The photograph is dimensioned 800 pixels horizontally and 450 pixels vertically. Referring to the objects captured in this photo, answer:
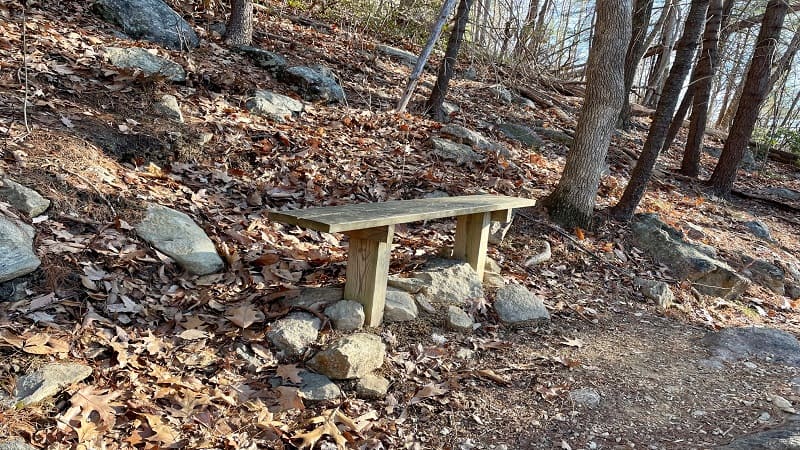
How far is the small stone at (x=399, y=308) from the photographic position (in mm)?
3918

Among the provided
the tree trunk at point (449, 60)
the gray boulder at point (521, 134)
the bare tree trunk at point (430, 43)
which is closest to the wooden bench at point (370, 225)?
the bare tree trunk at point (430, 43)

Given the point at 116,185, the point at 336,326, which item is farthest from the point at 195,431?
the point at 116,185

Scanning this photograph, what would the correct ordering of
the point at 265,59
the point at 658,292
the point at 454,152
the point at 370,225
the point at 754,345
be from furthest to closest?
the point at 265,59 → the point at 454,152 → the point at 658,292 → the point at 754,345 → the point at 370,225

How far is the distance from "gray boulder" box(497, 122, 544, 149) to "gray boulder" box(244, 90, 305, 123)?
3628 millimetres

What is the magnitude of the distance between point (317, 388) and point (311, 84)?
17.7 feet

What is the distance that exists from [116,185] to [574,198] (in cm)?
455

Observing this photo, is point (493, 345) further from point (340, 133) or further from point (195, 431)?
point (340, 133)

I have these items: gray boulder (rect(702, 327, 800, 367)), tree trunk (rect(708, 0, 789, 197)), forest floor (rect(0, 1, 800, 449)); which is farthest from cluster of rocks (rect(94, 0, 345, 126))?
tree trunk (rect(708, 0, 789, 197))

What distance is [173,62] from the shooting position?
21.3ft

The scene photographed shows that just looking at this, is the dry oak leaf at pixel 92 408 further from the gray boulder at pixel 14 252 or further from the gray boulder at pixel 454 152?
the gray boulder at pixel 454 152

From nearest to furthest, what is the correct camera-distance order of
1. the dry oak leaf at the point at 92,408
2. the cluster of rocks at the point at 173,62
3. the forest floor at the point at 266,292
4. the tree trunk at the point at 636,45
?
the dry oak leaf at the point at 92,408 < the forest floor at the point at 266,292 < the cluster of rocks at the point at 173,62 < the tree trunk at the point at 636,45

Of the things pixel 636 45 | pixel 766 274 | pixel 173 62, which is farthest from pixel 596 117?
pixel 636 45

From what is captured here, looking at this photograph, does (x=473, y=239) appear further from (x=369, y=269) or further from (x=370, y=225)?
(x=370, y=225)

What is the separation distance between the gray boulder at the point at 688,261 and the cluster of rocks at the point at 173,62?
4.47 metres
